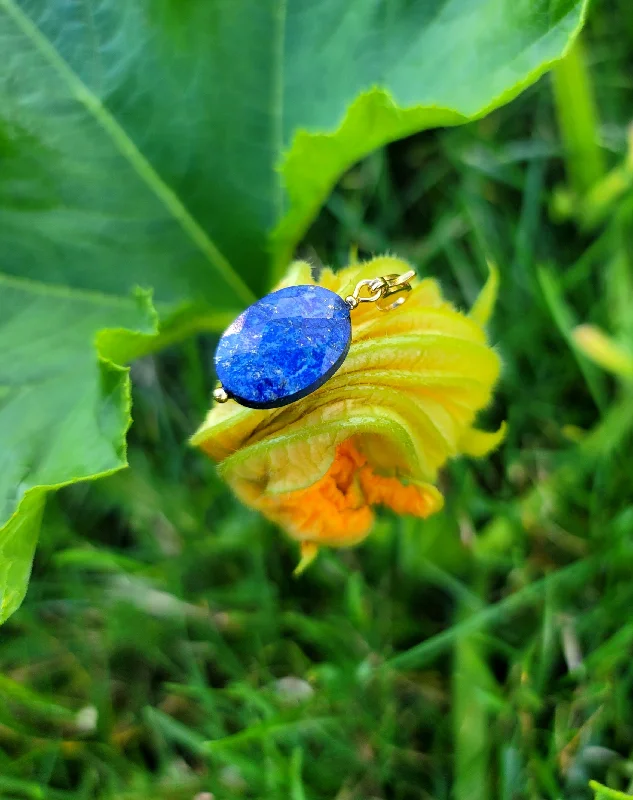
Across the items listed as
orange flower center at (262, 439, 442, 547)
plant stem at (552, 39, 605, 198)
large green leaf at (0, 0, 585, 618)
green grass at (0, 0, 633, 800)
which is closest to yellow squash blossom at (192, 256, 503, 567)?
orange flower center at (262, 439, 442, 547)

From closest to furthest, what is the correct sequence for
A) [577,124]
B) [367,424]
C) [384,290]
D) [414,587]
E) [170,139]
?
1. [367,424]
2. [384,290]
3. [170,139]
4. [414,587]
5. [577,124]

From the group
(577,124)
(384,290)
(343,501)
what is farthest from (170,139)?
(577,124)

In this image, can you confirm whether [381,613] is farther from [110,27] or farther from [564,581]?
[110,27]

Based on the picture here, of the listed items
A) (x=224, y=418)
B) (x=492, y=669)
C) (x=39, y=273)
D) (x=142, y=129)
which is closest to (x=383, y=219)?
(x=142, y=129)

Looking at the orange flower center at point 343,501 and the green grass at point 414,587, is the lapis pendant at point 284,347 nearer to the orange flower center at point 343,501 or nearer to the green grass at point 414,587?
the orange flower center at point 343,501

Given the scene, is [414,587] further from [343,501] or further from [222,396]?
[222,396]

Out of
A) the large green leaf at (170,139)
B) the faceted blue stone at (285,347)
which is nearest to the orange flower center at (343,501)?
the faceted blue stone at (285,347)
